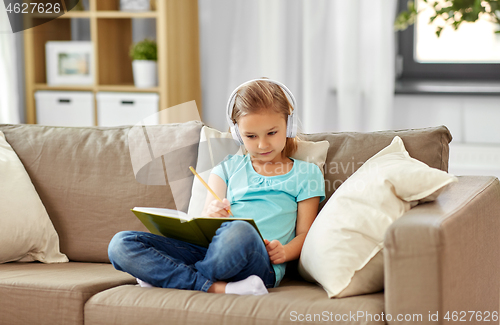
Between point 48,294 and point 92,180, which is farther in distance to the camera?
point 92,180

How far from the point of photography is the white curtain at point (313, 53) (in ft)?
9.07

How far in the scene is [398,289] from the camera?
1.11 metres

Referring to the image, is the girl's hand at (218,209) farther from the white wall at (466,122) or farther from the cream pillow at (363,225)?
the white wall at (466,122)

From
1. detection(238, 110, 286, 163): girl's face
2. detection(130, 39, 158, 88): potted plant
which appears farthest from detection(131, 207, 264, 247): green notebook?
detection(130, 39, 158, 88): potted plant

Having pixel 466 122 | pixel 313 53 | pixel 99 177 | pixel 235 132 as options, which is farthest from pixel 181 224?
pixel 466 122

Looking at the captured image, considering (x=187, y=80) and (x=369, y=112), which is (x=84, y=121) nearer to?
(x=187, y=80)

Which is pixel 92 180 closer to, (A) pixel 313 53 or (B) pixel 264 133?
(B) pixel 264 133

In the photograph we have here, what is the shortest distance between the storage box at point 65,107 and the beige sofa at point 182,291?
1125 millimetres

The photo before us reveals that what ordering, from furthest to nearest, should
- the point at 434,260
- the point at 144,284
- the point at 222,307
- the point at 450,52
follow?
the point at 450,52 → the point at 144,284 → the point at 222,307 → the point at 434,260

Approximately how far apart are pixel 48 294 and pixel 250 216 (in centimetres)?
56

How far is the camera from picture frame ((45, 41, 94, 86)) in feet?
10.0

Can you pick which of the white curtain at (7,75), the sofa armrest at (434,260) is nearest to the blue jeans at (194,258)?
the sofa armrest at (434,260)

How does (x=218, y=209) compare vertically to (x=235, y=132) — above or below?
below

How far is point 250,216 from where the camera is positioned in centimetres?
152
